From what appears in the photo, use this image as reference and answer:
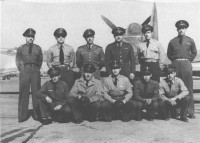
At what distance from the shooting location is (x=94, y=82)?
10.5ft

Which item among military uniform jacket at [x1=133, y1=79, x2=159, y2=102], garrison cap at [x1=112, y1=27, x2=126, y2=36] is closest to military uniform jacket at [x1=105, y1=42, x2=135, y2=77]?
garrison cap at [x1=112, y1=27, x2=126, y2=36]

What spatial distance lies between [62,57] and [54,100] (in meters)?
0.61

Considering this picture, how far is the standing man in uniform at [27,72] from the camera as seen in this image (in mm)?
3277

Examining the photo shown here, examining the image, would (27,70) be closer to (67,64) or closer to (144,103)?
(67,64)

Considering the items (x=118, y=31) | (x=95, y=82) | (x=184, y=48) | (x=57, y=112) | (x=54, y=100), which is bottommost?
(x=57, y=112)

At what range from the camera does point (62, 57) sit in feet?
11.2

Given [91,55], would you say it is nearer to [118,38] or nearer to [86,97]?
[118,38]

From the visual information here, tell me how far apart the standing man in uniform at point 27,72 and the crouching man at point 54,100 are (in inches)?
9.9

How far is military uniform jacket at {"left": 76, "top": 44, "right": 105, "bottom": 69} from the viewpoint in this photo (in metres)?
3.46

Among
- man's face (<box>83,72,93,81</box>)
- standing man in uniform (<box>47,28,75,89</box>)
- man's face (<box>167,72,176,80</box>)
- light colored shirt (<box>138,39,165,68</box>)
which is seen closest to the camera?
man's face (<box>83,72,93,81</box>)

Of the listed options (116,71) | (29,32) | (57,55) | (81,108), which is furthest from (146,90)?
(29,32)

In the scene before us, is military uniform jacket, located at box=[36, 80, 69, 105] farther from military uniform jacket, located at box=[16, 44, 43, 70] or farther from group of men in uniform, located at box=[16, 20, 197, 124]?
military uniform jacket, located at box=[16, 44, 43, 70]

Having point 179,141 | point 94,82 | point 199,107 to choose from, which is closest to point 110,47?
point 94,82

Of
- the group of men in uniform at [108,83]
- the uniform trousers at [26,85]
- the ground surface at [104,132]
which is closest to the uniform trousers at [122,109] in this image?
the group of men in uniform at [108,83]
